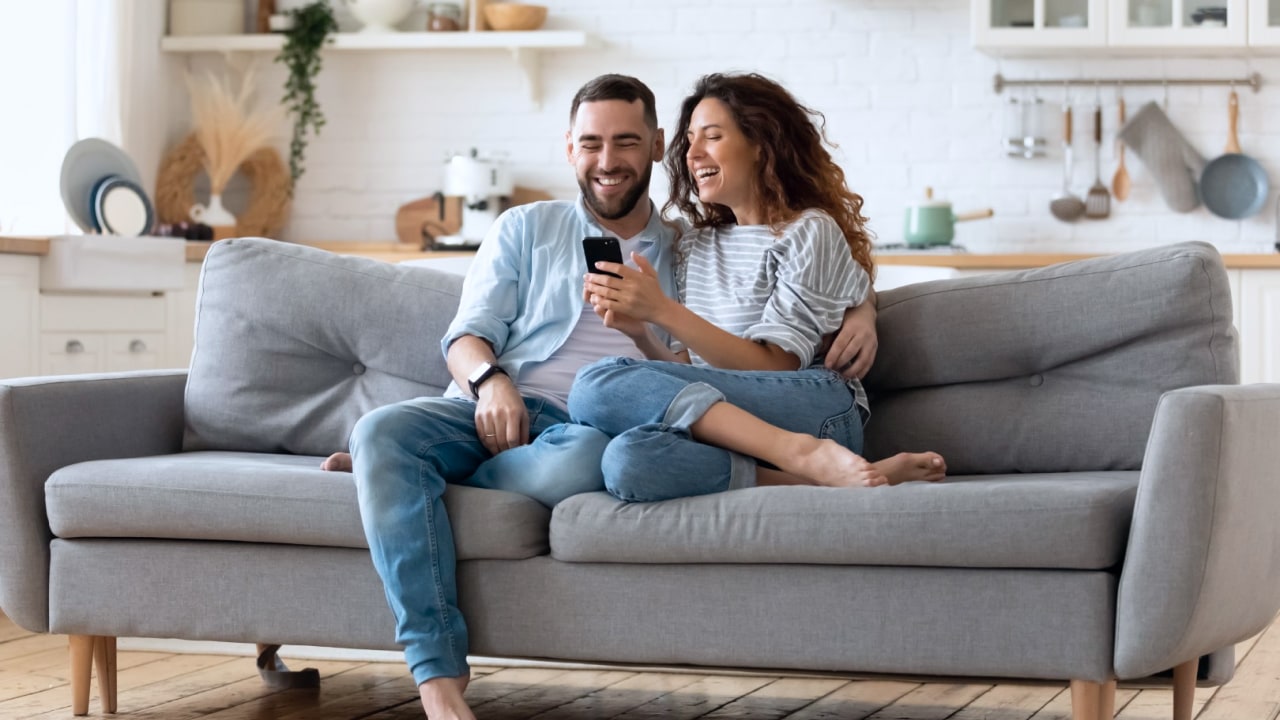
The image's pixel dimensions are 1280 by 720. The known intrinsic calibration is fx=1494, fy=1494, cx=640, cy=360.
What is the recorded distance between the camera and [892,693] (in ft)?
8.89

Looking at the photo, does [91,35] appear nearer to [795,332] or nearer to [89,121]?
[89,121]

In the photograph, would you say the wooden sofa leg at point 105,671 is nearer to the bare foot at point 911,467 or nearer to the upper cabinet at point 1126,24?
the bare foot at point 911,467

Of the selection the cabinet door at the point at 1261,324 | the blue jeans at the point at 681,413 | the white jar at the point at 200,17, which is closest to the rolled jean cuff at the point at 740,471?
the blue jeans at the point at 681,413

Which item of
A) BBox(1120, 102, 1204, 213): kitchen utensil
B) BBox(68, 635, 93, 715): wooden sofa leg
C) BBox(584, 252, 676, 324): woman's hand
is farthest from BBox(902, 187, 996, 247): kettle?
BBox(68, 635, 93, 715): wooden sofa leg

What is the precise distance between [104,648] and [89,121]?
Result: 2730 mm

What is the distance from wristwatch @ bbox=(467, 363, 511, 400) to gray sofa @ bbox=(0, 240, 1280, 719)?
10.2 inches

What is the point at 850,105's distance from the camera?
4992mm

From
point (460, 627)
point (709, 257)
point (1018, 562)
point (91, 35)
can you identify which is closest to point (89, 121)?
point (91, 35)

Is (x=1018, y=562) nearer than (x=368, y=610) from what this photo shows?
Yes

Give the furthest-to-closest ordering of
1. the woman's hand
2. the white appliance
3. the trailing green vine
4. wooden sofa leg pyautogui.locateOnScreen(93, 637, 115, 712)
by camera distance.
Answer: the trailing green vine < the white appliance < wooden sofa leg pyautogui.locateOnScreen(93, 637, 115, 712) < the woman's hand

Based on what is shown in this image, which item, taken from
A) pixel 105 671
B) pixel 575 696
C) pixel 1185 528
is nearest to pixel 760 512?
pixel 1185 528

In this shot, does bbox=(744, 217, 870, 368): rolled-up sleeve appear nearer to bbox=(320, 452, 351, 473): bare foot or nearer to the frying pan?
bbox=(320, 452, 351, 473): bare foot

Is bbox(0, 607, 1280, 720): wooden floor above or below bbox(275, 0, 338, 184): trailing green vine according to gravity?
below

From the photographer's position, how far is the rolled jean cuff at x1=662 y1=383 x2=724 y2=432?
2139mm
